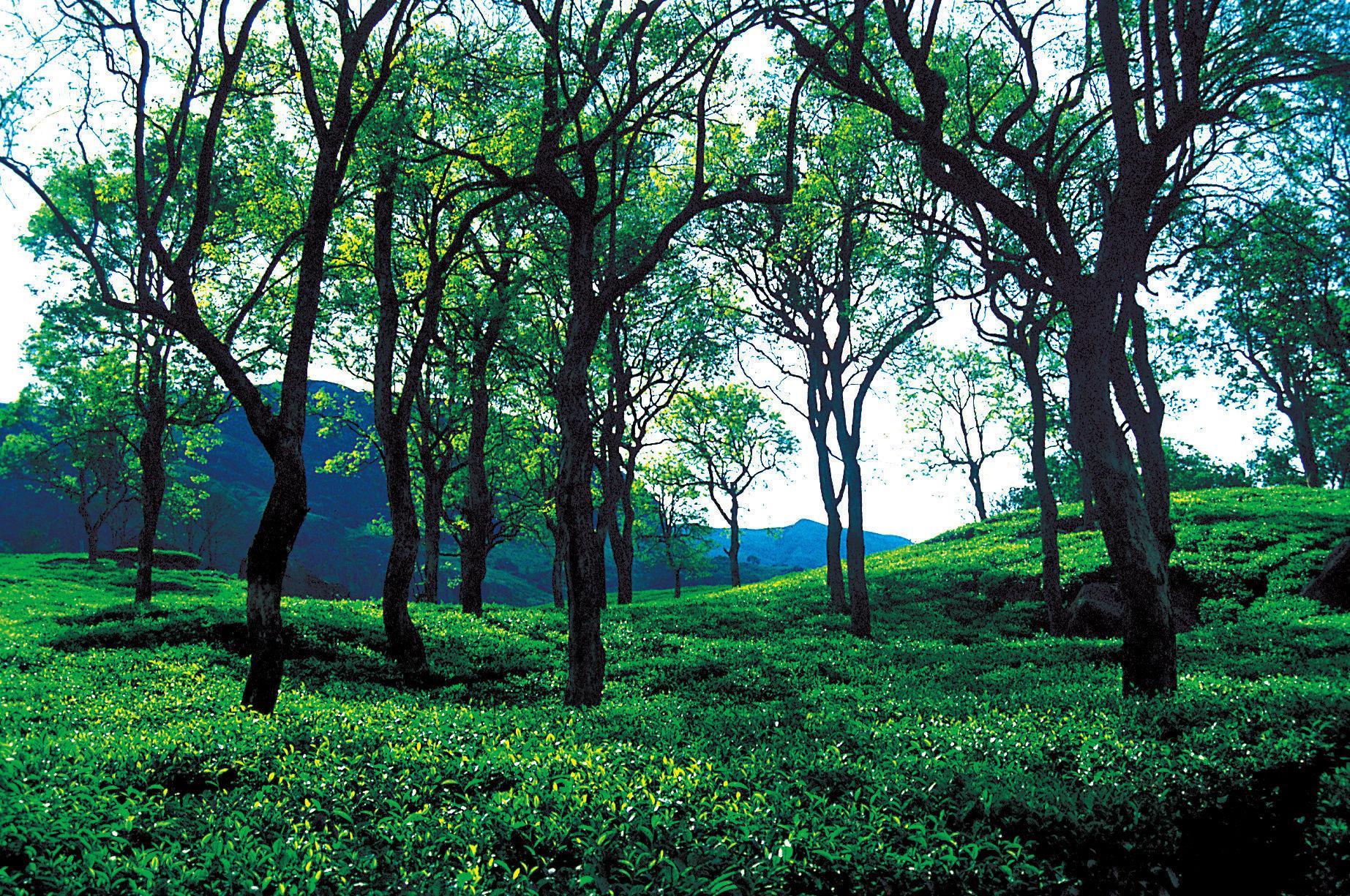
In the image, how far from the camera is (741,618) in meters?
25.2

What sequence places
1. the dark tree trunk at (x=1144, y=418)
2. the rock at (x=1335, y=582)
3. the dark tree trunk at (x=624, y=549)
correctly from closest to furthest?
the dark tree trunk at (x=1144, y=418) < the rock at (x=1335, y=582) < the dark tree trunk at (x=624, y=549)

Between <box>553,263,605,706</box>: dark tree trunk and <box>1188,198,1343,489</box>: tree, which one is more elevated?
<box>1188,198,1343,489</box>: tree

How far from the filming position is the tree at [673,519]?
52.1 meters

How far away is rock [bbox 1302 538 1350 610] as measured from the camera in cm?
1791

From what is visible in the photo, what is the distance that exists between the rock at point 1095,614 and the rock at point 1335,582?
444 cm

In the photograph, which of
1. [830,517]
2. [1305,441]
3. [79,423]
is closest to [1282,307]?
[1305,441]

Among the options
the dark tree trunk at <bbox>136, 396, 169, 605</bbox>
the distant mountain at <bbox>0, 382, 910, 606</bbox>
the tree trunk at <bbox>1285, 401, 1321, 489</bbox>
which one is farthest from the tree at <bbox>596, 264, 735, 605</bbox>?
the distant mountain at <bbox>0, 382, 910, 606</bbox>

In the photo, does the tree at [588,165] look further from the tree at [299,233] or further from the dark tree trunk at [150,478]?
the dark tree trunk at [150,478]

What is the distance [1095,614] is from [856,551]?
21.5ft

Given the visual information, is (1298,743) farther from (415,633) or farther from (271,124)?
(271,124)

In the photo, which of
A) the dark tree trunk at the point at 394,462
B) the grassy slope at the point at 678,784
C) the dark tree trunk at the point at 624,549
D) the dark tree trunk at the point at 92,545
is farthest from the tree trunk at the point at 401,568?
the dark tree trunk at the point at 92,545

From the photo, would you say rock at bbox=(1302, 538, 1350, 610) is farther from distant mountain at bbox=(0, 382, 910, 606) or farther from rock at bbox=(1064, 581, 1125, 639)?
distant mountain at bbox=(0, 382, 910, 606)

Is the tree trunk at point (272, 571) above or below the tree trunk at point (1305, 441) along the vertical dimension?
below

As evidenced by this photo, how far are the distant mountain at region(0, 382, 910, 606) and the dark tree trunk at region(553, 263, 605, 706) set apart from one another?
85367 mm
